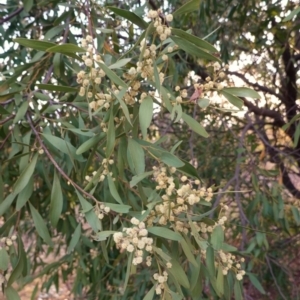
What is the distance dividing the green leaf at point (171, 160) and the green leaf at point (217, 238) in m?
0.12

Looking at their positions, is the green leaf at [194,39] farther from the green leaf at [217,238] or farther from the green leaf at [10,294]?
the green leaf at [10,294]

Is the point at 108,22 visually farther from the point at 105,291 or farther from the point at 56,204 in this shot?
the point at 105,291

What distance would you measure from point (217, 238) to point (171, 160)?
15 centimetres

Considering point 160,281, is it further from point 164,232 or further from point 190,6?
point 190,6

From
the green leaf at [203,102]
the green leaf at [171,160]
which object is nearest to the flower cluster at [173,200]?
the green leaf at [171,160]

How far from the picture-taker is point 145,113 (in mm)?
728

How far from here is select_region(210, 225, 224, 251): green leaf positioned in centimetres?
78

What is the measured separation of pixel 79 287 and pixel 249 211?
2.74 feet

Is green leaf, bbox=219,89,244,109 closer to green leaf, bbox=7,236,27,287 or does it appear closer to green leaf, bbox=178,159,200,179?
green leaf, bbox=178,159,200,179

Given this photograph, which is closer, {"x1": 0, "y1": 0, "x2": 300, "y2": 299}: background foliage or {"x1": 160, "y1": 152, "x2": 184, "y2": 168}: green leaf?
{"x1": 160, "y1": 152, "x2": 184, "y2": 168}: green leaf

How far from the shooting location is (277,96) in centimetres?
260

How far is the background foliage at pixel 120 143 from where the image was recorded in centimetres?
90

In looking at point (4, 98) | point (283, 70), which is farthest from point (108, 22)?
point (283, 70)

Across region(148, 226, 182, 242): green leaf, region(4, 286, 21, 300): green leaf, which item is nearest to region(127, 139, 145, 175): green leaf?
region(148, 226, 182, 242): green leaf
